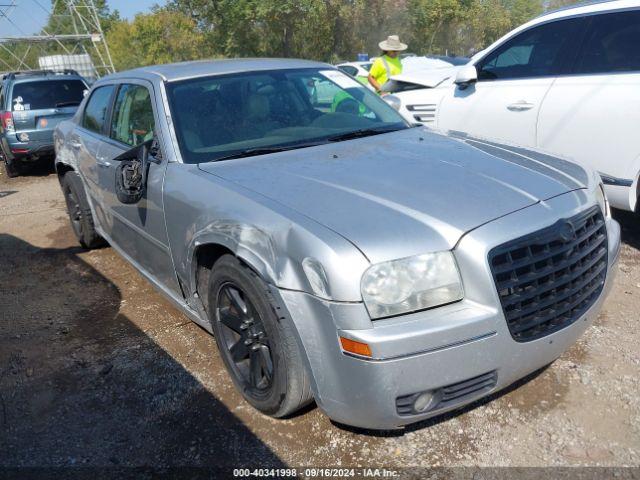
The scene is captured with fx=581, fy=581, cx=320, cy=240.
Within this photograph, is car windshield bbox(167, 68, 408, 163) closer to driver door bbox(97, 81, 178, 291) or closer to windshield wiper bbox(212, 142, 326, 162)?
windshield wiper bbox(212, 142, 326, 162)

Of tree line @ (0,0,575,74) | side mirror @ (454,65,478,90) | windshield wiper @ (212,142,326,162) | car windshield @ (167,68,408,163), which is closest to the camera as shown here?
windshield wiper @ (212,142,326,162)

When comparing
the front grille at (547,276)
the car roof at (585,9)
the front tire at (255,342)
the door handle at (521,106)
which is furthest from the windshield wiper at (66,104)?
the front grille at (547,276)

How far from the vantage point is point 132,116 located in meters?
3.91

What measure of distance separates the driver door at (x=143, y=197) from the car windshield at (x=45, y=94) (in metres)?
6.65

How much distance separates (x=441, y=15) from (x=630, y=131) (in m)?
31.5

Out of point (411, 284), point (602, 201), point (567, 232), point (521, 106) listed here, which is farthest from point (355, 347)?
point (521, 106)

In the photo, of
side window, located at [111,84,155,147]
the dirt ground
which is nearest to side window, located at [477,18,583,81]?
the dirt ground

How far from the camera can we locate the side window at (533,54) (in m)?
4.70

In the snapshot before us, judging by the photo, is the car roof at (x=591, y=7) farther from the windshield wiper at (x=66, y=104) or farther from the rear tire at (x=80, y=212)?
the windshield wiper at (x=66, y=104)

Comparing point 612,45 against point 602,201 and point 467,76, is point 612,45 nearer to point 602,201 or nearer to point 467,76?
point 467,76

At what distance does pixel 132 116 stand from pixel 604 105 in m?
3.36

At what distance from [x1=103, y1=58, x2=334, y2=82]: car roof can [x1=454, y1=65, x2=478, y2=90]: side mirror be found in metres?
1.62

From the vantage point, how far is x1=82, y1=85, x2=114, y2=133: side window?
4.48m

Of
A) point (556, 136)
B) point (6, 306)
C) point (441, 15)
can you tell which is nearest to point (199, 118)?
point (6, 306)
